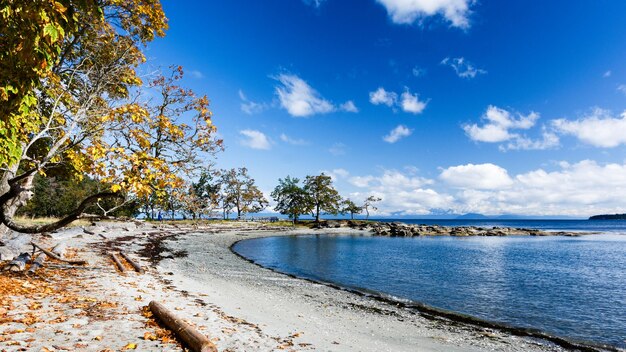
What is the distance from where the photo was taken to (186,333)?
7.98m

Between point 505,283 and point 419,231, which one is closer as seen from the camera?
point 505,283

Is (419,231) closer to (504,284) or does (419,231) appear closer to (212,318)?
(504,284)

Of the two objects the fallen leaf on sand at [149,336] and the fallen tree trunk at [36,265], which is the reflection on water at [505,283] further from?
the fallen tree trunk at [36,265]

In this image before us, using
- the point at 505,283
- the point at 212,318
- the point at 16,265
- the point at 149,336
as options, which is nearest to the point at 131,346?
the point at 149,336

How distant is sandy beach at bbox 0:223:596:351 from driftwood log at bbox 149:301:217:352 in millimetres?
248

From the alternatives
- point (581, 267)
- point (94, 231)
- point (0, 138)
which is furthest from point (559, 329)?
point (94, 231)

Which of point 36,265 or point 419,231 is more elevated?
point 36,265

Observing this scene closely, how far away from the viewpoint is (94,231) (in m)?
38.2

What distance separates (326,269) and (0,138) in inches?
1043

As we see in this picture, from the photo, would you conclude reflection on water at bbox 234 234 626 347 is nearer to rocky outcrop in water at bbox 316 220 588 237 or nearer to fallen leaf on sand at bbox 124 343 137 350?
fallen leaf on sand at bbox 124 343 137 350

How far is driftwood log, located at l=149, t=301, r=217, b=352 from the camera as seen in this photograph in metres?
7.39

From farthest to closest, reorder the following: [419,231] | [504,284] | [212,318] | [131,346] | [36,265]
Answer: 1. [419,231]
2. [504,284]
3. [36,265]
4. [212,318]
5. [131,346]

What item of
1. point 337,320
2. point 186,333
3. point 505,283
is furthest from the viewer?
point 505,283

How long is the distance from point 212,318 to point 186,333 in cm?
314
